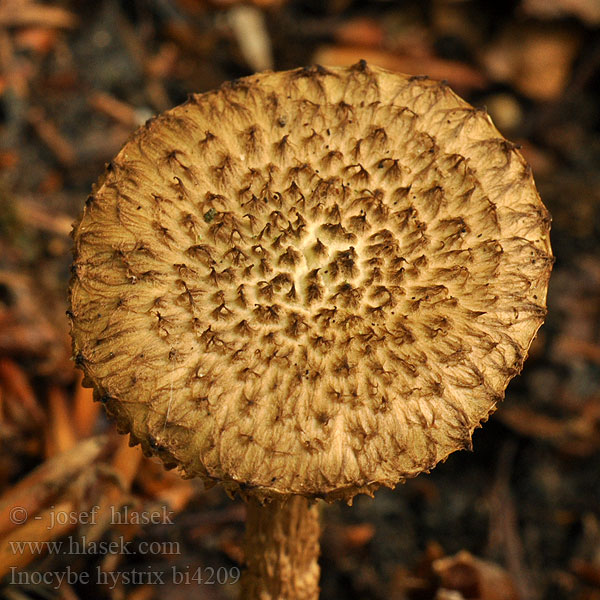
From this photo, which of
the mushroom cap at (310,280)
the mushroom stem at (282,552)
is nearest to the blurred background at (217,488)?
the mushroom stem at (282,552)

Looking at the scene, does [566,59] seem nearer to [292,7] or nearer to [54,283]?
[292,7]

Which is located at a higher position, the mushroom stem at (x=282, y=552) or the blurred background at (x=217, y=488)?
the blurred background at (x=217, y=488)

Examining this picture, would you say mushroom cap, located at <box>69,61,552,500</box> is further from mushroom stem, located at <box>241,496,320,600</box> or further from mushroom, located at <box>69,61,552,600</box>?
mushroom stem, located at <box>241,496,320,600</box>

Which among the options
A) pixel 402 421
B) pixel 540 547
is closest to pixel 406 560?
pixel 540 547

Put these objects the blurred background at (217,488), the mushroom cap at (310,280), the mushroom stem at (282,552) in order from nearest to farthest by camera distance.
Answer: the mushroom cap at (310,280) → the mushroom stem at (282,552) → the blurred background at (217,488)

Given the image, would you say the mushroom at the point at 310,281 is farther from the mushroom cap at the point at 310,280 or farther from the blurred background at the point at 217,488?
the blurred background at the point at 217,488

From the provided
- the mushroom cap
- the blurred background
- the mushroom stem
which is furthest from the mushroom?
the blurred background
